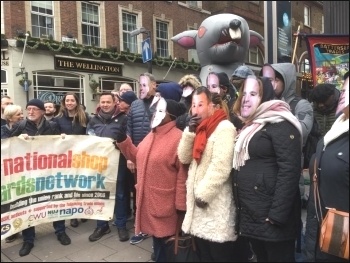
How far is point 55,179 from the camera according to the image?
371cm

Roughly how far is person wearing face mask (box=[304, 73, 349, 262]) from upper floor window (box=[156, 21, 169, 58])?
15035mm

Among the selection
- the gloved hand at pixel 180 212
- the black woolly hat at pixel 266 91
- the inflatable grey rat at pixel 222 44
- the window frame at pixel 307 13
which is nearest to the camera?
the black woolly hat at pixel 266 91

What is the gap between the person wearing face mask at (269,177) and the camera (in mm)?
2301

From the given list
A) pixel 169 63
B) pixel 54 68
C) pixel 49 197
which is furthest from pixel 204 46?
pixel 169 63

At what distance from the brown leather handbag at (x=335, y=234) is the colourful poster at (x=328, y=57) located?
103 inches

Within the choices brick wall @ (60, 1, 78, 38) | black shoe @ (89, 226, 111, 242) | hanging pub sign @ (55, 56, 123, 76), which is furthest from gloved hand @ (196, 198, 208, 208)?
brick wall @ (60, 1, 78, 38)

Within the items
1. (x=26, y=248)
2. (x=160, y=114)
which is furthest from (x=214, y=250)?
(x=26, y=248)

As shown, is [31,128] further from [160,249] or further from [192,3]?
[192,3]

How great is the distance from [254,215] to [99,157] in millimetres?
2001

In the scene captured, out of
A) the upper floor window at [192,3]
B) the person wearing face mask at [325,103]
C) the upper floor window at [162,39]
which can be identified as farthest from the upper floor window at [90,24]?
the person wearing face mask at [325,103]

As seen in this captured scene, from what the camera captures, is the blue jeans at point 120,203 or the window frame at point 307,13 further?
the window frame at point 307,13

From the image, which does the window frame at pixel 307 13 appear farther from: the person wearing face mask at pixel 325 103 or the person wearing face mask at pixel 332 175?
the person wearing face mask at pixel 332 175

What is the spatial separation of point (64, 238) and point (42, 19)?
11306mm

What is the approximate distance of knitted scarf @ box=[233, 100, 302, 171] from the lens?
2383mm
